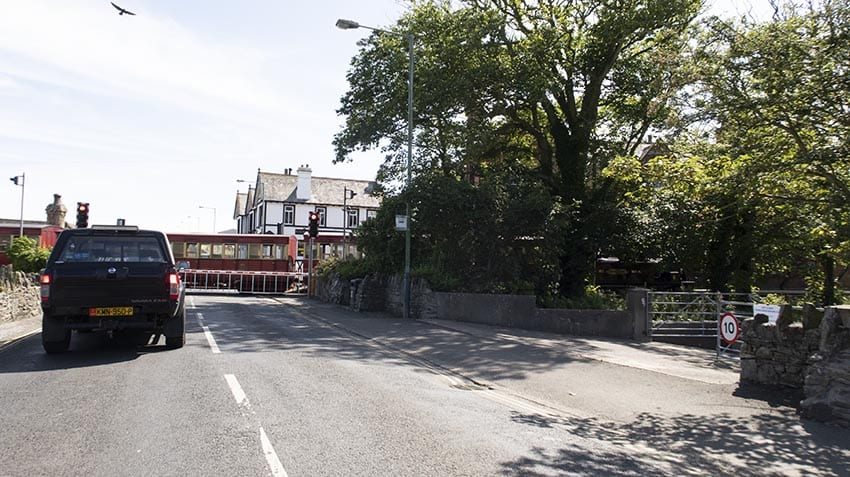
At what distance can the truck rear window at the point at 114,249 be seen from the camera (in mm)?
10406

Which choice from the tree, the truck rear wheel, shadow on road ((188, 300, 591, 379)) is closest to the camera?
the tree

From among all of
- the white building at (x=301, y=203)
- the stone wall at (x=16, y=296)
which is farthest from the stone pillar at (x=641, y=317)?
the white building at (x=301, y=203)

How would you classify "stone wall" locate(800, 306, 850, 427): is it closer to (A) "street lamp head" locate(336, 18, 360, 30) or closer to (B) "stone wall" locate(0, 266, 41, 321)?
(A) "street lamp head" locate(336, 18, 360, 30)

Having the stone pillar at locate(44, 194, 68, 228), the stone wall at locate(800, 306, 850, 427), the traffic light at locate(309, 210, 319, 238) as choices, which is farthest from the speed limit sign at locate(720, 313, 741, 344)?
the stone pillar at locate(44, 194, 68, 228)

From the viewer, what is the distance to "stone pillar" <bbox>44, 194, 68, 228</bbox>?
1831 inches

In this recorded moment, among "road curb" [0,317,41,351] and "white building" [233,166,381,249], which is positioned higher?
"white building" [233,166,381,249]

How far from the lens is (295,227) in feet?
199

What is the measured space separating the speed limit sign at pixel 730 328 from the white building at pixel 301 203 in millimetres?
48311

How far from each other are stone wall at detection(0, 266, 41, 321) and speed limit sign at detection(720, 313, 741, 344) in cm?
1608

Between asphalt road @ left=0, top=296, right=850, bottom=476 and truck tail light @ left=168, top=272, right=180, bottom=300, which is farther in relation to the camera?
truck tail light @ left=168, top=272, right=180, bottom=300

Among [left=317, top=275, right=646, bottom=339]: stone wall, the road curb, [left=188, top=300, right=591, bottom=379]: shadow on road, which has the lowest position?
the road curb

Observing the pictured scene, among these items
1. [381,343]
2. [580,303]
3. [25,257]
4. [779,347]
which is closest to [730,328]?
[779,347]

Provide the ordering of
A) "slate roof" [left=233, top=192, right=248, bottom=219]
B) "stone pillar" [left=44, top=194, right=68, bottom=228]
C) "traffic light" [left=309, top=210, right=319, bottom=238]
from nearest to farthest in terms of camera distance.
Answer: "traffic light" [left=309, top=210, right=319, bottom=238] → "stone pillar" [left=44, top=194, right=68, bottom=228] → "slate roof" [left=233, top=192, right=248, bottom=219]

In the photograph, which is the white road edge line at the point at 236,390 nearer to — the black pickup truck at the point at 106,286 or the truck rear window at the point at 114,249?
the black pickup truck at the point at 106,286
